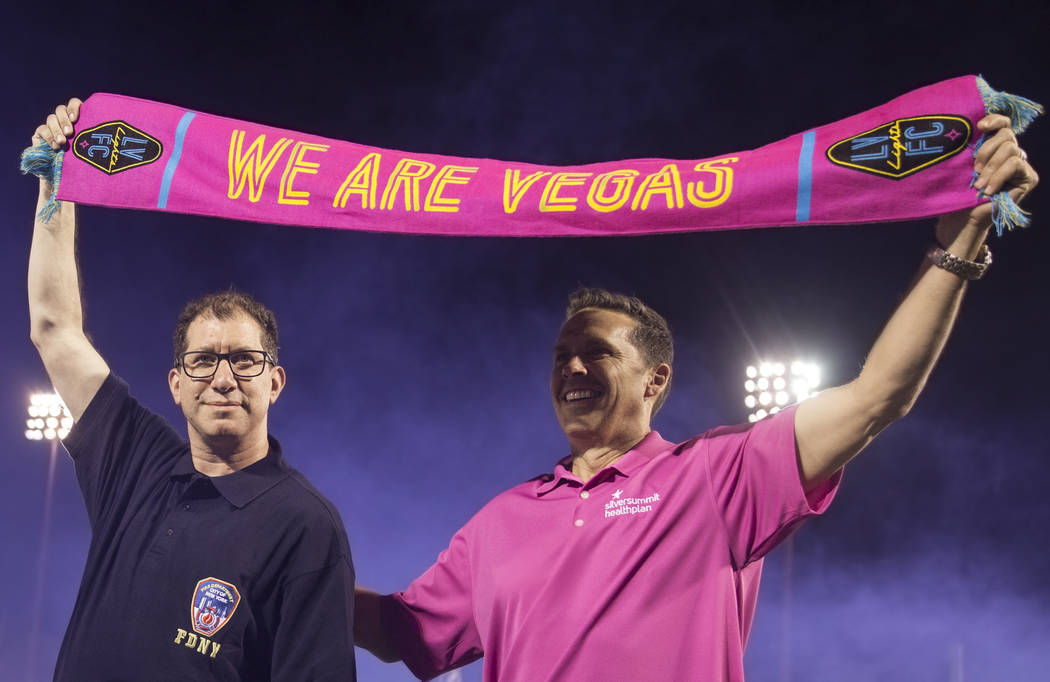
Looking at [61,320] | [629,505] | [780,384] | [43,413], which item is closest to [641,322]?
[629,505]

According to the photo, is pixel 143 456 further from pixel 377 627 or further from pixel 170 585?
pixel 377 627

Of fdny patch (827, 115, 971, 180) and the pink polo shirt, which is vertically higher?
fdny patch (827, 115, 971, 180)

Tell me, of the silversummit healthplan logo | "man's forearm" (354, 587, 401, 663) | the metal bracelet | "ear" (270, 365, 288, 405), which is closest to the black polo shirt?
"ear" (270, 365, 288, 405)

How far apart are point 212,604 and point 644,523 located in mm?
1287

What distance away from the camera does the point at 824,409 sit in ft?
8.44

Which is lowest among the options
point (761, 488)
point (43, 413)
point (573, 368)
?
point (761, 488)

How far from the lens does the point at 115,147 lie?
124 inches

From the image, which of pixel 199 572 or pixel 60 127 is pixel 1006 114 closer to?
pixel 199 572

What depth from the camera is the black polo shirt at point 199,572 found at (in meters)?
2.66

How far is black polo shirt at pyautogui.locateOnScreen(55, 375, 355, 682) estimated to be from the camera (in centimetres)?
266

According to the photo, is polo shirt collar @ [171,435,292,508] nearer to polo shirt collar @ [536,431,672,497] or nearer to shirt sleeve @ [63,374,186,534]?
shirt sleeve @ [63,374,186,534]

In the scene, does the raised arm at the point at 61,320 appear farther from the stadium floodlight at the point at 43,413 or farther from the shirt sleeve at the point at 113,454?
the stadium floodlight at the point at 43,413

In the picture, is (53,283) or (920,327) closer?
(920,327)

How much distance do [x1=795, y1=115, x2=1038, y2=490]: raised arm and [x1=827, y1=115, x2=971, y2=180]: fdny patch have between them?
0.08 meters
